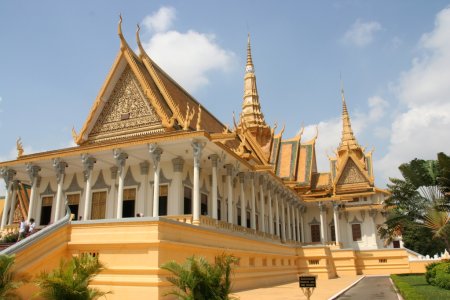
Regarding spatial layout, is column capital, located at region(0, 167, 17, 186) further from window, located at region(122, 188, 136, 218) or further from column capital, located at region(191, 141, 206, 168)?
column capital, located at region(191, 141, 206, 168)

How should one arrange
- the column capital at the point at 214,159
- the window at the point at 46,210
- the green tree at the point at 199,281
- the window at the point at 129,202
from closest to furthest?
the green tree at the point at 199,281 → the column capital at the point at 214,159 → the window at the point at 129,202 → the window at the point at 46,210

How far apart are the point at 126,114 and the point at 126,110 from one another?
7.4 inches

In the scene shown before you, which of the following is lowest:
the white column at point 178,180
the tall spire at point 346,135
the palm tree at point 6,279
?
the palm tree at point 6,279

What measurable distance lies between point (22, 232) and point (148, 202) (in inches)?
209

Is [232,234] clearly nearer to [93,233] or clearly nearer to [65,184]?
[93,233]

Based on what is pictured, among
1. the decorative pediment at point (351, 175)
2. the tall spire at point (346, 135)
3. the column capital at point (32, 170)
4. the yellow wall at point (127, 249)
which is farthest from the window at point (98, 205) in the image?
the tall spire at point (346, 135)

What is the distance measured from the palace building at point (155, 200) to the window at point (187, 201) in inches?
1.6

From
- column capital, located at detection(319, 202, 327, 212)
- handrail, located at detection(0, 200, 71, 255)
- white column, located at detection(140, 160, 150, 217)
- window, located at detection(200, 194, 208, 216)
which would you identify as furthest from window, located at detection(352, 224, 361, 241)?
handrail, located at detection(0, 200, 71, 255)

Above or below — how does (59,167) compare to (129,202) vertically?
above

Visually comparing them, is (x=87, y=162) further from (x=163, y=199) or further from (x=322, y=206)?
(x=322, y=206)

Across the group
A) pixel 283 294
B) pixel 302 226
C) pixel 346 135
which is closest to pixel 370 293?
pixel 283 294

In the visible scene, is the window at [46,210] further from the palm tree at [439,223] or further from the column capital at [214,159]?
the palm tree at [439,223]

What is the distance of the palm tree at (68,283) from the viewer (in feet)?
22.0

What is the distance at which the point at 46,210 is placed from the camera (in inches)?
767
